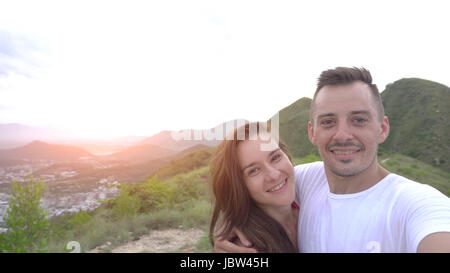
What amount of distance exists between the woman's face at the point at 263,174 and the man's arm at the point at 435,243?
994 millimetres

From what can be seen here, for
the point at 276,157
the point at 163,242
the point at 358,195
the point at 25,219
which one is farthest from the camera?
the point at 163,242

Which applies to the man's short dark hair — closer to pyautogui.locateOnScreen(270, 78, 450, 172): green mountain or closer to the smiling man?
the smiling man

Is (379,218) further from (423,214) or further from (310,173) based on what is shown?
(310,173)

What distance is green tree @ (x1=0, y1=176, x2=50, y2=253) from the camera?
489cm

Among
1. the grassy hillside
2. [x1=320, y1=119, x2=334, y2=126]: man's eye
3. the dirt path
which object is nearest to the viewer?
[x1=320, y1=119, x2=334, y2=126]: man's eye

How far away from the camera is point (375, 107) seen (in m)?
1.99

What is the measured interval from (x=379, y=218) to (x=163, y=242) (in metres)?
5.65

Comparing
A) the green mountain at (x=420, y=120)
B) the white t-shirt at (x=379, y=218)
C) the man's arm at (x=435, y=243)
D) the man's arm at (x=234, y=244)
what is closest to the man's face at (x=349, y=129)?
the white t-shirt at (x=379, y=218)

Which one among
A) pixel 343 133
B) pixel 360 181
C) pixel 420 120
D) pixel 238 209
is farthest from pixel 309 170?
pixel 420 120

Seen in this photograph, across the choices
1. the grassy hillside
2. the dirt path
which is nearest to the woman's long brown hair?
the dirt path

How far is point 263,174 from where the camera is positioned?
2.19 meters

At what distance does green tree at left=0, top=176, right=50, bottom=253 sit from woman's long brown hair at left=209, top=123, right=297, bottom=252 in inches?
190
